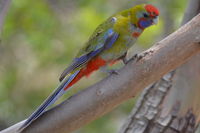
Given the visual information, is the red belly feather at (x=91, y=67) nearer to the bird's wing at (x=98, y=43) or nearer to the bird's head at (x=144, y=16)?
the bird's wing at (x=98, y=43)

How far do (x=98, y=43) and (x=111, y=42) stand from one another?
81 millimetres

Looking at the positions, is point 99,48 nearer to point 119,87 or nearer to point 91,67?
point 91,67

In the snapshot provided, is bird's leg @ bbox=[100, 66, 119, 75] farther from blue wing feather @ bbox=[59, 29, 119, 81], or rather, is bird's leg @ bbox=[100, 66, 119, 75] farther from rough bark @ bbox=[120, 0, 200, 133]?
rough bark @ bbox=[120, 0, 200, 133]

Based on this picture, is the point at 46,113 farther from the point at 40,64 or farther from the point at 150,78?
the point at 40,64

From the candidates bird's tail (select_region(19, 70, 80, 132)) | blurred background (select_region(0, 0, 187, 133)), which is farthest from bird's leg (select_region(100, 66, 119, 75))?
blurred background (select_region(0, 0, 187, 133))

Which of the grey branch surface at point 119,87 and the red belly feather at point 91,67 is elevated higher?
the red belly feather at point 91,67

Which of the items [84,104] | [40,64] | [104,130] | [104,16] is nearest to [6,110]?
[40,64]

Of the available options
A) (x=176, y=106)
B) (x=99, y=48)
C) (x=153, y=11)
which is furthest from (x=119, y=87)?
(x=176, y=106)

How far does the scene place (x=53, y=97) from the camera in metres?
2.70

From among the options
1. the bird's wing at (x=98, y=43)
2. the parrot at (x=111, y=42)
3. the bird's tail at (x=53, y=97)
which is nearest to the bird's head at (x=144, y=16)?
the parrot at (x=111, y=42)

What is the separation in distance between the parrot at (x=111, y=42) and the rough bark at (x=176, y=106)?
35 cm

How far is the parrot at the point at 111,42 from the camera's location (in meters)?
2.94

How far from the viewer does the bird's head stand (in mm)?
3078

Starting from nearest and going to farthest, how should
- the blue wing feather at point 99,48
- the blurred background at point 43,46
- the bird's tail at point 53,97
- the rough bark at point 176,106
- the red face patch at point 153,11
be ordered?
the bird's tail at point 53,97, the blue wing feather at point 99,48, the red face patch at point 153,11, the rough bark at point 176,106, the blurred background at point 43,46
